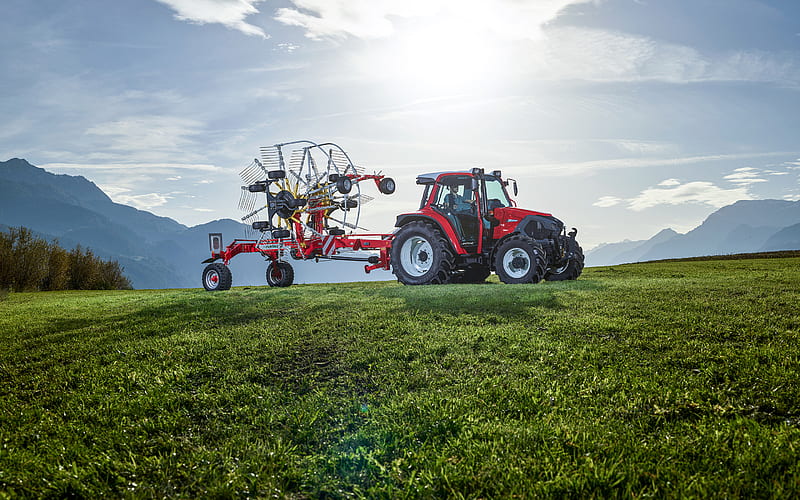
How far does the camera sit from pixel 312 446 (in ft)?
11.3

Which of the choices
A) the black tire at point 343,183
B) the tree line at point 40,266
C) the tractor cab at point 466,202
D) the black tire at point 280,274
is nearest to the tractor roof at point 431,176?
the tractor cab at point 466,202

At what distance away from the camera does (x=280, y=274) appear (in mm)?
16000

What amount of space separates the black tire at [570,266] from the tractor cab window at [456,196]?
2.89 m

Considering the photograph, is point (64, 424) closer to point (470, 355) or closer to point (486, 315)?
point (470, 355)

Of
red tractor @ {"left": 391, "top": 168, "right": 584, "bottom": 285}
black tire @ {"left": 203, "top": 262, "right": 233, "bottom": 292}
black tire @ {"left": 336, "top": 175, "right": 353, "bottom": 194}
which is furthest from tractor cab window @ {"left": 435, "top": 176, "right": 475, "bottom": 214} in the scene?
black tire @ {"left": 203, "top": 262, "right": 233, "bottom": 292}

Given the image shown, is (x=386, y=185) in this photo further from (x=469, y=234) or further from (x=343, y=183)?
(x=469, y=234)

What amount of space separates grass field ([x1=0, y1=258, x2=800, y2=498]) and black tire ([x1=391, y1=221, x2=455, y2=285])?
5.08 meters

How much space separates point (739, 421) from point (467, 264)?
31.3ft

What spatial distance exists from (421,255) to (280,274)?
215 inches

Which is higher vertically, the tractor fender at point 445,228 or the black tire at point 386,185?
the black tire at point 386,185

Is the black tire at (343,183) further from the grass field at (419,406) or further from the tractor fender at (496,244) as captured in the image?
the grass field at (419,406)

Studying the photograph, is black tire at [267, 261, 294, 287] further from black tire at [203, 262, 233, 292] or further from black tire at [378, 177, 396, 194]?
black tire at [378, 177, 396, 194]

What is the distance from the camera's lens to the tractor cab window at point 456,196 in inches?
501

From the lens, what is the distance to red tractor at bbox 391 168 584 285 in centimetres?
1216
